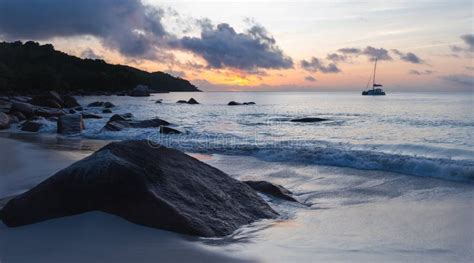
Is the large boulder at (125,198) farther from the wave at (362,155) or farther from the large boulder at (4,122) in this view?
the large boulder at (4,122)

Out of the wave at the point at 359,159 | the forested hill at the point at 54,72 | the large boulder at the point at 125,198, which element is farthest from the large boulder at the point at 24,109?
the forested hill at the point at 54,72

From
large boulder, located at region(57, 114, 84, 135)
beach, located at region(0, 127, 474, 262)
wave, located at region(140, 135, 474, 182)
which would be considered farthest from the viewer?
large boulder, located at region(57, 114, 84, 135)

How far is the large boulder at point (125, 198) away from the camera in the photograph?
4398mm

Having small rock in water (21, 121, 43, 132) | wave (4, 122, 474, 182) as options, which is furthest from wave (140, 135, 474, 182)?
small rock in water (21, 121, 43, 132)

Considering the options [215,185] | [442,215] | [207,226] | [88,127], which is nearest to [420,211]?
[442,215]

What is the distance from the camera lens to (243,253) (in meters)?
3.96

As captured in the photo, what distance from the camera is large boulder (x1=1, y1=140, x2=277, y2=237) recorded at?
4398 millimetres

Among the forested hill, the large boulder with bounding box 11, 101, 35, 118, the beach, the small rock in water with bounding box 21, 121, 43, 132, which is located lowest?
the small rock in water with bounding box 21, 121, 43, 132

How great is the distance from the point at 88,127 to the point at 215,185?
1684 centimetres

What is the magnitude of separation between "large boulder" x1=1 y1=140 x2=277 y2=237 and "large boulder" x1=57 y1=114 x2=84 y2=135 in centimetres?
1479

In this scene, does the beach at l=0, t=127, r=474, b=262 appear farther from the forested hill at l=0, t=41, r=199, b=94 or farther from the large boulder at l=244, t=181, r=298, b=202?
the forested hill at l=0, t=41, r=199, b=94

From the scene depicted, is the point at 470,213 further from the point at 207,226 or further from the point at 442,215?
the point at 207,226

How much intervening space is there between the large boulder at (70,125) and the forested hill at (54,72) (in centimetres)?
5368

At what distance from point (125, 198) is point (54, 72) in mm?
87338
